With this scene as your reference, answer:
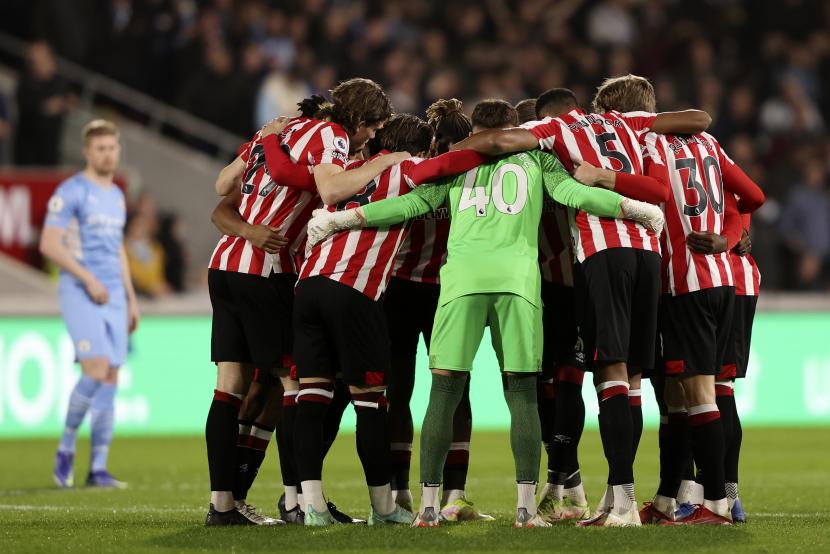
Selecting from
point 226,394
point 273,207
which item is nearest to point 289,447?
point 226,394

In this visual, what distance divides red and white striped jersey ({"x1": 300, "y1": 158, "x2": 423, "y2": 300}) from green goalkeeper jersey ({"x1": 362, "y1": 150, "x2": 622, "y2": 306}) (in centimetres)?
12

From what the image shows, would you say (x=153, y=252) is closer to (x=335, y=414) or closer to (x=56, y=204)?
(x=56, y=204)

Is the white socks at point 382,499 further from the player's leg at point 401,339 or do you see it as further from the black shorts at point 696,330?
the black shorts at point 696,330

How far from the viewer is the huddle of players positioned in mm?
6504

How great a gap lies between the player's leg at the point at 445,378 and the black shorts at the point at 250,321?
0.88 m

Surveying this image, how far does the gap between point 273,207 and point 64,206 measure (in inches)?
131

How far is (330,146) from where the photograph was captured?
21.9 feet

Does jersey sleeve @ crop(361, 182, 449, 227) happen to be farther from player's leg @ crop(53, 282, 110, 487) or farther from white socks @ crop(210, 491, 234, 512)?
player's leg @ crop(53, 282, 110, 487)

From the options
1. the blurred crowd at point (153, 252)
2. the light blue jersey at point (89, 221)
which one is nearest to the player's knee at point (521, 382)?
the light blue jersey at point (89, 221)

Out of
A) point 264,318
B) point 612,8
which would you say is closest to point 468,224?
point 264,318

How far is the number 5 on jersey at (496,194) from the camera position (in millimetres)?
6477

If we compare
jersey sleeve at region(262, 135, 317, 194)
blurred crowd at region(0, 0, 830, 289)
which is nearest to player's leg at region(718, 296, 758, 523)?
jersey sleeve at region(262, 135, 317, 194)

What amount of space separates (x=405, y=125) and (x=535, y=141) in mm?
734

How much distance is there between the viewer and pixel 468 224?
21.3ft
